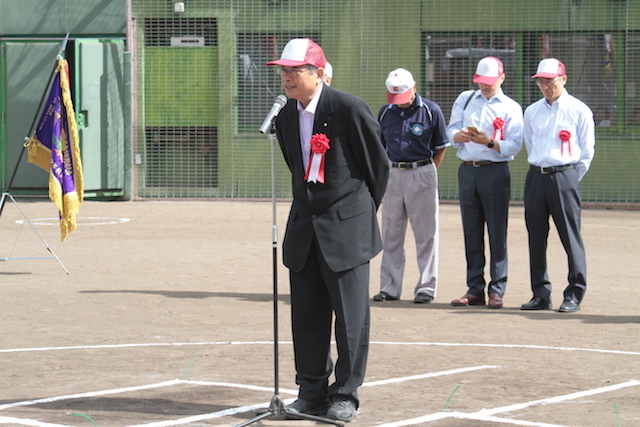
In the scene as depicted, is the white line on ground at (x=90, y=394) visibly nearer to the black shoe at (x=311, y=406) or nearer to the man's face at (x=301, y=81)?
the black shoe at (x=311, y=406)

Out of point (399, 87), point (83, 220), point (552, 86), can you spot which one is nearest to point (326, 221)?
point (399, 87)

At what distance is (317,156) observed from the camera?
20.4 feet

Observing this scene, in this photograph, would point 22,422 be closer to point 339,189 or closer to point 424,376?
point 339,189

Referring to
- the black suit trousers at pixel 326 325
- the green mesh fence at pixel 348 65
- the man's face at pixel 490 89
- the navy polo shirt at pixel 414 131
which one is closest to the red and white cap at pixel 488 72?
the man's face at pixel 490 89

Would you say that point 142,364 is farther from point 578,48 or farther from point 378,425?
point 578,48

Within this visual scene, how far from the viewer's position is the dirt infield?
630cm

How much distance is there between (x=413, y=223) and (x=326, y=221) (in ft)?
15.2

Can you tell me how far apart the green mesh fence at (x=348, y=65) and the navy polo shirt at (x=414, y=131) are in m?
9.56

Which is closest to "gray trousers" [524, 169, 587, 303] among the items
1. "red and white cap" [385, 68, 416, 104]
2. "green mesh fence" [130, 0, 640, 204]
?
"red and white cap" [385, 68, 416, 104]

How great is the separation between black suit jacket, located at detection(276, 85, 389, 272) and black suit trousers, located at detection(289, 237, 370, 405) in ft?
0.25

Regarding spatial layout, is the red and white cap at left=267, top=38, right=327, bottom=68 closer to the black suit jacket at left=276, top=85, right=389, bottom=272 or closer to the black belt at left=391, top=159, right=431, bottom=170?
the black suit jacket at left=276, top=85, right=389, bottom=272

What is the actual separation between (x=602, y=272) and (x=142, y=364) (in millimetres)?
6596

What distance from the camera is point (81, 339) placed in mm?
8562

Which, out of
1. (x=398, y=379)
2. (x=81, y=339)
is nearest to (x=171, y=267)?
(x=81, y=339)
